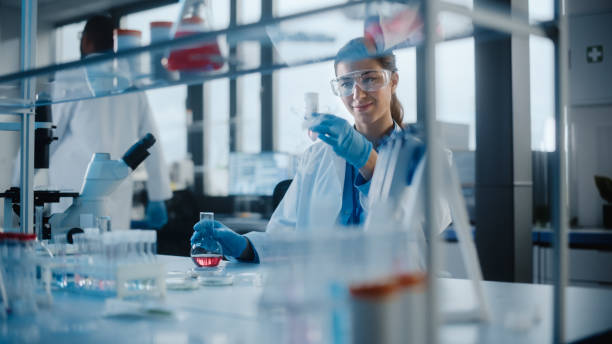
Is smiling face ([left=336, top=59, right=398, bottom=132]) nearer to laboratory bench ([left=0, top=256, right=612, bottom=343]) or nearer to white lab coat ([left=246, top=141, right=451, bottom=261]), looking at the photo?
white lab coat ([left=246, top=141, right=451, bottom=261])

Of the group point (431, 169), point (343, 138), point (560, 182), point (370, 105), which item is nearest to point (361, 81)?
point (370, 105)

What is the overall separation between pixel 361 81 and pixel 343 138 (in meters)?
0.53

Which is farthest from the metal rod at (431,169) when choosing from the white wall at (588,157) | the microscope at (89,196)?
the white wall at (588,157)

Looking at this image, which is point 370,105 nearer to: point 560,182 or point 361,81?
point 361,81

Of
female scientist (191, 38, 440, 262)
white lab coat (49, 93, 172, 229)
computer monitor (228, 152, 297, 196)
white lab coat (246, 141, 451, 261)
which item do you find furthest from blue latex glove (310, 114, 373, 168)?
computer monitor (228, 152, 297, 196)

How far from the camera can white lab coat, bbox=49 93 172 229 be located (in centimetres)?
344

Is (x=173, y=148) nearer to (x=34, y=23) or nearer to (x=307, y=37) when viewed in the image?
(x=34, y=23)

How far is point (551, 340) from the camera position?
3.43ft

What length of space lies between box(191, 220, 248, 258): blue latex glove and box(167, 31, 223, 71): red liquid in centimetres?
77

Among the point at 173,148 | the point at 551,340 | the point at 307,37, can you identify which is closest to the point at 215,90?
the point at 173,148

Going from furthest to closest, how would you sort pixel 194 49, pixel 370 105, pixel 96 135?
pixel 96 135
pixel 370 105
pixel 194 49

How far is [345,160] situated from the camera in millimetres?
2463

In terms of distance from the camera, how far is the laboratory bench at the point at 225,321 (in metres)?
1.07

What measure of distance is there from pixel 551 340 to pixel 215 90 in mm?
5562
